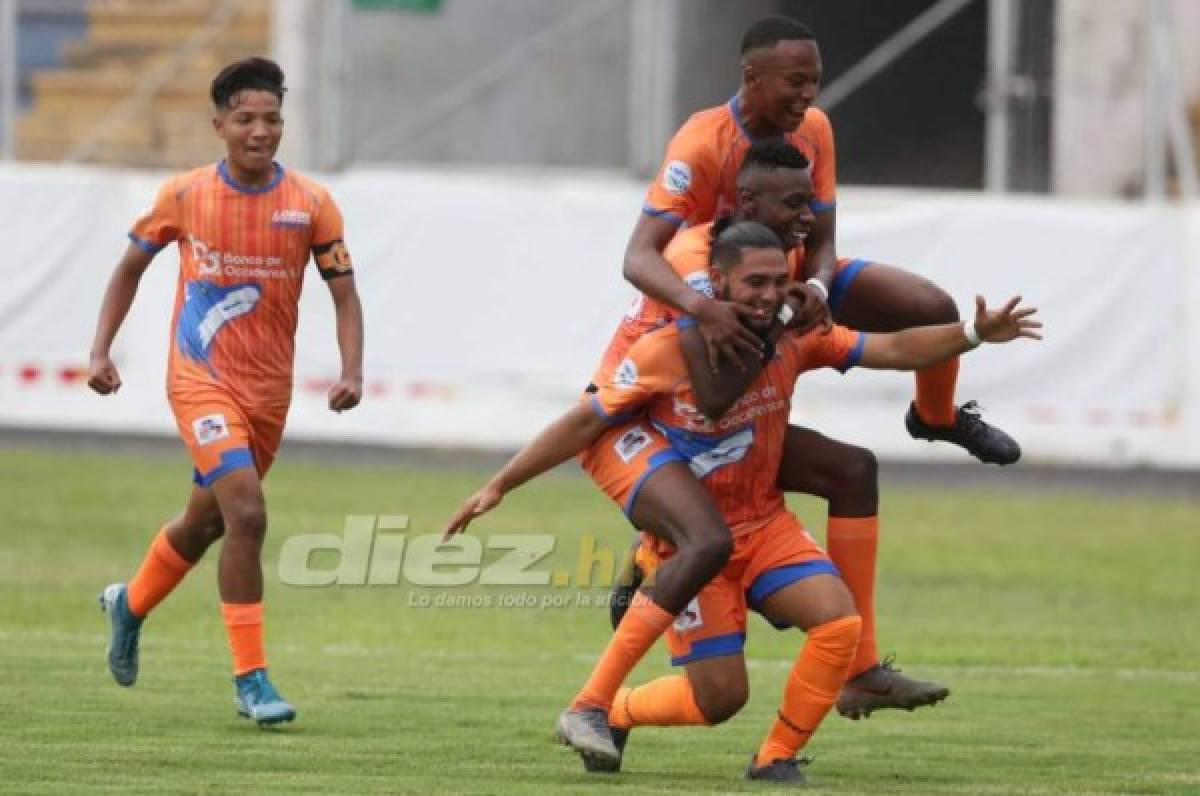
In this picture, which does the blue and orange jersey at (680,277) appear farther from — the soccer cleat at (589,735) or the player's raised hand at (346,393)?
the player's raised hand at (346,393)

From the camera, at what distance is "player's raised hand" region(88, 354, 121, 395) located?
30.3ft

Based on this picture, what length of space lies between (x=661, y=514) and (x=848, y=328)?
1098mm

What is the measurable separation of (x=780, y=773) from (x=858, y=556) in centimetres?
90

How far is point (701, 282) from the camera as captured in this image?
813 cm

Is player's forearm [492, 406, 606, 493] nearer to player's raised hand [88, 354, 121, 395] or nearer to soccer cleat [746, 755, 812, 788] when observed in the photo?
soccer cleat [746, 755, 812, 788]

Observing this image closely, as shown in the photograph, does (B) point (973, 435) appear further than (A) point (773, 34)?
Yes

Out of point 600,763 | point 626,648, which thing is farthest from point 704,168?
point 600,763

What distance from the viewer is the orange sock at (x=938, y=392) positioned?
8984mm

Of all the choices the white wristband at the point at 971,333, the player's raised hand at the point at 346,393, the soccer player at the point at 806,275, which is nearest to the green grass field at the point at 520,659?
the soccer player at the point at 806,275

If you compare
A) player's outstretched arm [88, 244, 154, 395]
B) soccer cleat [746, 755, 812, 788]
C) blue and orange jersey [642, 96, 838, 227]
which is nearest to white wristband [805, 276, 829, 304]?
blue and orange jersey [642, 96, 838, 227]

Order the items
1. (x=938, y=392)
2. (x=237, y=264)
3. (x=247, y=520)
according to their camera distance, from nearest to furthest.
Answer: (x=938, y=392) → (x=247, y=520) → (x=237, y=264)

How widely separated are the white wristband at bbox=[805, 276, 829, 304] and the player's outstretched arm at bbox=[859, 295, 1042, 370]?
0.74 ft

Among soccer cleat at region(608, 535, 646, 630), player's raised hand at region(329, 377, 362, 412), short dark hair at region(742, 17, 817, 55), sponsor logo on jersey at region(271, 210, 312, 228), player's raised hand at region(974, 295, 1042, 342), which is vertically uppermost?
short dark hair at region(742, 17, 817, 55)

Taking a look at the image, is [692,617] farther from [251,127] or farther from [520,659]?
[520,659]
